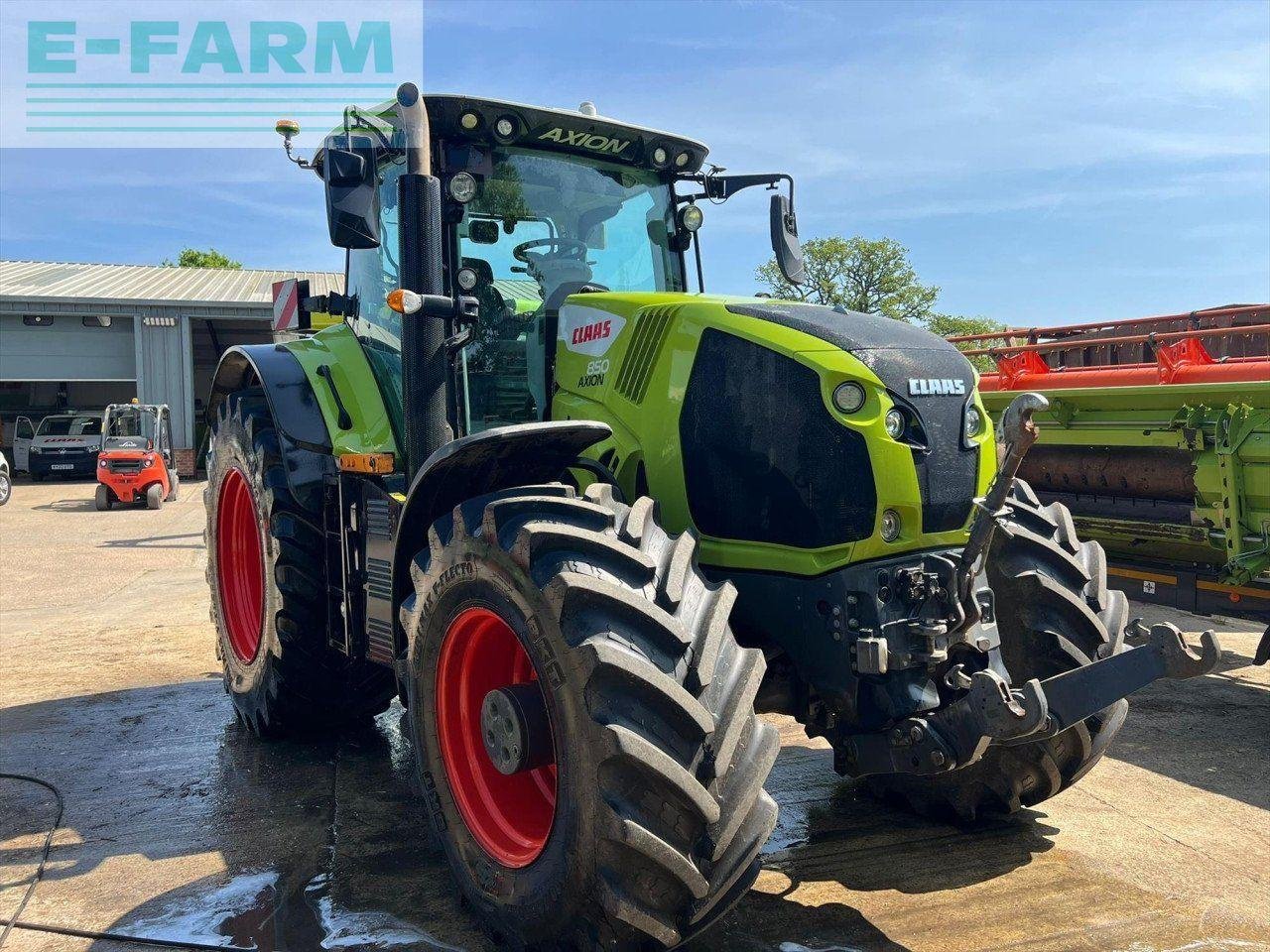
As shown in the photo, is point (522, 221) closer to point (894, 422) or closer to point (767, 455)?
point (767, 455)

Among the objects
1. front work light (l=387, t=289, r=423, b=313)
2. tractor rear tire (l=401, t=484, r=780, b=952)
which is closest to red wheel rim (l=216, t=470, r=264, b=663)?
front work light (l=387, t=289, r=423, b=313)

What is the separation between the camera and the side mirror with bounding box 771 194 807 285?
15.0ft

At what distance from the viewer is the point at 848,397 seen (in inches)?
122

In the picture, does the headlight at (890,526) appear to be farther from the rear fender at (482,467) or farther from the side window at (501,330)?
the side window at (501,330)

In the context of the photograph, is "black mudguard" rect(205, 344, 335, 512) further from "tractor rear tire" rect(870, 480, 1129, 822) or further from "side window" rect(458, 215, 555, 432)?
"tractor rear tire" rect(870, 480, 1129, 822)

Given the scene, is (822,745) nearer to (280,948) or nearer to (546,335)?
(546,335)

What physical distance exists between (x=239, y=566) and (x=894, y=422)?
12.9 feet

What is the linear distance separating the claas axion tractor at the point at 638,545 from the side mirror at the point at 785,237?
0.6 inches

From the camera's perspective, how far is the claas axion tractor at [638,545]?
8.49ft

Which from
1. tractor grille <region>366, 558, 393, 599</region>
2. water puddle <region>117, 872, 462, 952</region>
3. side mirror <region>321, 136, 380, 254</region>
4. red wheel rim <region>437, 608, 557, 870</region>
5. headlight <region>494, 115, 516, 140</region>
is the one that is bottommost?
water puddle <region>117, 872, 462, 952</region>

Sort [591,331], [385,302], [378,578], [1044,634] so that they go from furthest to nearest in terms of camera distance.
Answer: [385,302] → [378,578] → [591,331] → [1044,634]

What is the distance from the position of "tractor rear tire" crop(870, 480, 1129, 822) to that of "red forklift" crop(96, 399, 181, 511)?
60.5 feet

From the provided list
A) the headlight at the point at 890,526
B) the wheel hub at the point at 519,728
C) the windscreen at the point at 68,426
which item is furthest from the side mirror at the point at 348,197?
the windscreen at the point at 68,426

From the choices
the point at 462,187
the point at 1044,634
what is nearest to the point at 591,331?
the point at 462,187
